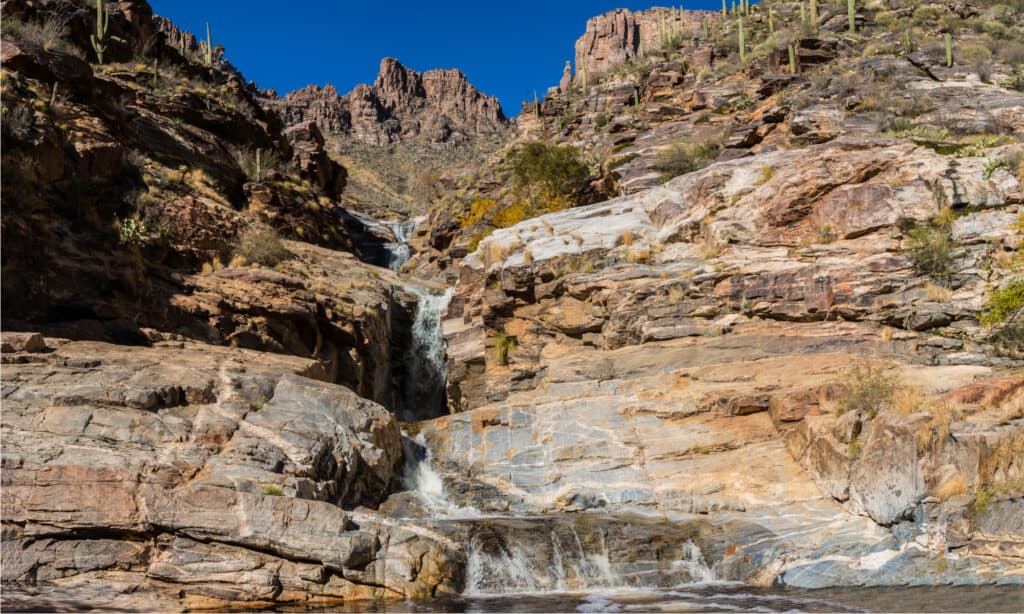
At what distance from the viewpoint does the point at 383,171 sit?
90.6m

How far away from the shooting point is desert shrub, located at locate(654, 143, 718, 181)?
1202 inches

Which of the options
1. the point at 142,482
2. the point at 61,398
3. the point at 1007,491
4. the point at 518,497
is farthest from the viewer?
the point at 518,497

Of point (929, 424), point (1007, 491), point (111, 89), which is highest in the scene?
point (111, 89)

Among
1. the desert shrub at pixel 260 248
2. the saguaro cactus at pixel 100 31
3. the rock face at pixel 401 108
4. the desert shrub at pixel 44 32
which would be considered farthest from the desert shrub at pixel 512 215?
the rock face at pixel 401 108

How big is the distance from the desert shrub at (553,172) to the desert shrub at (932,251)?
19846 mm

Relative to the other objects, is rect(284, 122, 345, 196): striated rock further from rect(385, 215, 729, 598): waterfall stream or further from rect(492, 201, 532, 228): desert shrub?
rect(385, 215, 729, 598): waterfall stream

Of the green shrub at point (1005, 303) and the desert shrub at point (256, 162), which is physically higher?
the desert shrub at point (256, 162)

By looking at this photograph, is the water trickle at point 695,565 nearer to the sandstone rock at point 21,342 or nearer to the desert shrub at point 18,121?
the sandstone rock at point 21,342

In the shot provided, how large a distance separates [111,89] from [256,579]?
73.3ft

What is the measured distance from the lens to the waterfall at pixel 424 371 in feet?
88.4

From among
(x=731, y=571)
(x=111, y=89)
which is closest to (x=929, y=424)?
(x=731, y=571)

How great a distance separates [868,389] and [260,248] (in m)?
18.5

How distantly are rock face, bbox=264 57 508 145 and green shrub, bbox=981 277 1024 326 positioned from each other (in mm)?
94574

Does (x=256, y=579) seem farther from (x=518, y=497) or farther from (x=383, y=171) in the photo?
(x=383, y=171)
